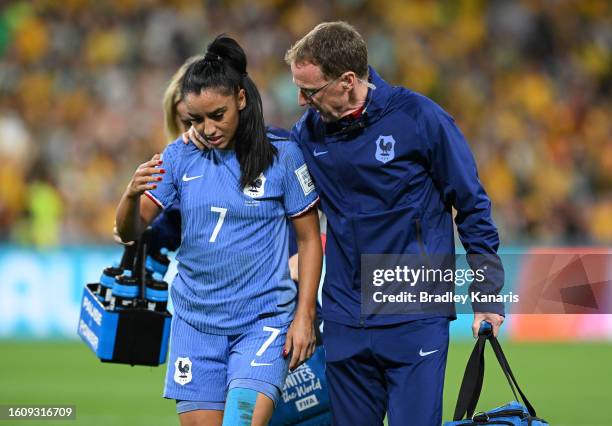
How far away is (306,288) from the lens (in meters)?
4.89

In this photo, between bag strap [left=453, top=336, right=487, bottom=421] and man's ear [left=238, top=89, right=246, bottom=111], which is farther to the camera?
Answer: man's ear [left=238, top=89, right=246, bottom=111]

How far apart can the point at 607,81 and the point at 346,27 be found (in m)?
14.6

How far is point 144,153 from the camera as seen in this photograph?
16641 millimetres

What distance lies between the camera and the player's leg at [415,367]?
183 inches

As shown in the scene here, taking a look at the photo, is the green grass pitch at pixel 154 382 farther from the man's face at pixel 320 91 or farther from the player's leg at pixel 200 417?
the man's face at pixel 320 91

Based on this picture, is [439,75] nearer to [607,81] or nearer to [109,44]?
[607,81]

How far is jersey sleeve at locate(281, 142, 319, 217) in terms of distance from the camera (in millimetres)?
4883

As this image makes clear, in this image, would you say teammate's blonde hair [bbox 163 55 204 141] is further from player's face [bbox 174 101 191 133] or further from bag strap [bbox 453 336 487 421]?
bag strap [bbox 453 336 487 421]

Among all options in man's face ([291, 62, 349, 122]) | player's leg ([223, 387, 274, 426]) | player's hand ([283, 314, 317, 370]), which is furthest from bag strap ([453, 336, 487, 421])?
man's face ([291, 62, 349, 122])

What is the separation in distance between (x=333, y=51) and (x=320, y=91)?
7.3 inches

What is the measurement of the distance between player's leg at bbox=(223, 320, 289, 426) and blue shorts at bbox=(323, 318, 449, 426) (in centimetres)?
24

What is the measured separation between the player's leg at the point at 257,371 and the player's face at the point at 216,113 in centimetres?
86


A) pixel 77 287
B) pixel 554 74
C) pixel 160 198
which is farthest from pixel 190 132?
pixel 554 74

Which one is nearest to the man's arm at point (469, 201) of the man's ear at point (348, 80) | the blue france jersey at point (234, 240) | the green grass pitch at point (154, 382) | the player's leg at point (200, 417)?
the man's ear at point (348, 80)
